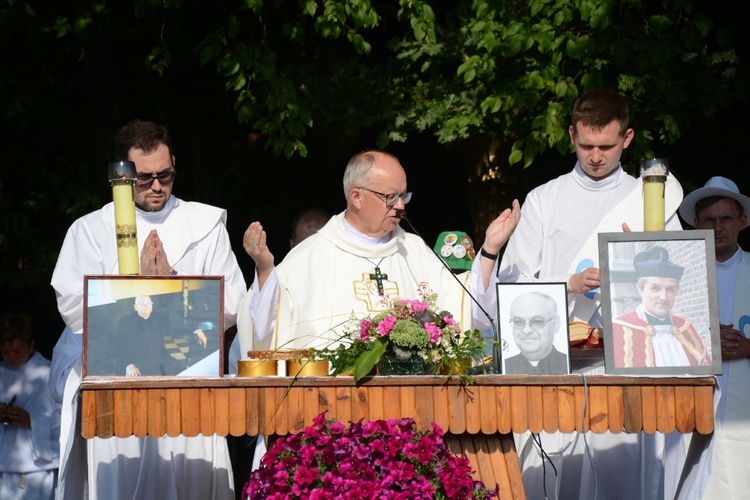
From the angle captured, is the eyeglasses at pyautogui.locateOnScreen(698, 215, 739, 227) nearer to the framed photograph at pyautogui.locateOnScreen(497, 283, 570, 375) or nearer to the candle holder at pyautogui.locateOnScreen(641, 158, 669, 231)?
the candle holder at pyautogui.locateOnScreen(641, 158, 669, 231)

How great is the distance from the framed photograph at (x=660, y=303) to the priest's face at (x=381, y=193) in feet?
4.76

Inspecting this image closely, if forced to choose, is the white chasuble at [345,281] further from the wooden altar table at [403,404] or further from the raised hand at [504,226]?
the wooden altar table at [403,404]

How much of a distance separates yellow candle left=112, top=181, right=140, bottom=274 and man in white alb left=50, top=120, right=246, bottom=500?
89 cm

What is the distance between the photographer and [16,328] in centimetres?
889

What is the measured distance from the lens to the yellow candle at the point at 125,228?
17.7ft

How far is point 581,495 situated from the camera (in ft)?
22.1

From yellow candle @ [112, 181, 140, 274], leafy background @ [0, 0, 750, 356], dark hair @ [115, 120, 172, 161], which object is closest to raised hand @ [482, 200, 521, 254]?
yellow candle @ [112, 181, 140, 274]

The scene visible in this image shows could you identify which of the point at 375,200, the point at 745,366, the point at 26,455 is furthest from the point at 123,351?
the point at 26,455

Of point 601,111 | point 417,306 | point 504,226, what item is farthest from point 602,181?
point 417,306

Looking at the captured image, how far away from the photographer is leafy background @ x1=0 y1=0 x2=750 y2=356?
8523mm

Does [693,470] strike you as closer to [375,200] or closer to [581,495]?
[581,495]

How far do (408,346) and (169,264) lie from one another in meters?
1.60

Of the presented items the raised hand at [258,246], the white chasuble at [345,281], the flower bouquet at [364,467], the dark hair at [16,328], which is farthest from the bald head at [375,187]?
the dark hair at [16,328]

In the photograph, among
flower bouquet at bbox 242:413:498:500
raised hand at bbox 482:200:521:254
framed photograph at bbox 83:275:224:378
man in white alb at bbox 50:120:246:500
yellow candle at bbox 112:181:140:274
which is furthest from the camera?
man in white alb at bbox 50:120:246:500
